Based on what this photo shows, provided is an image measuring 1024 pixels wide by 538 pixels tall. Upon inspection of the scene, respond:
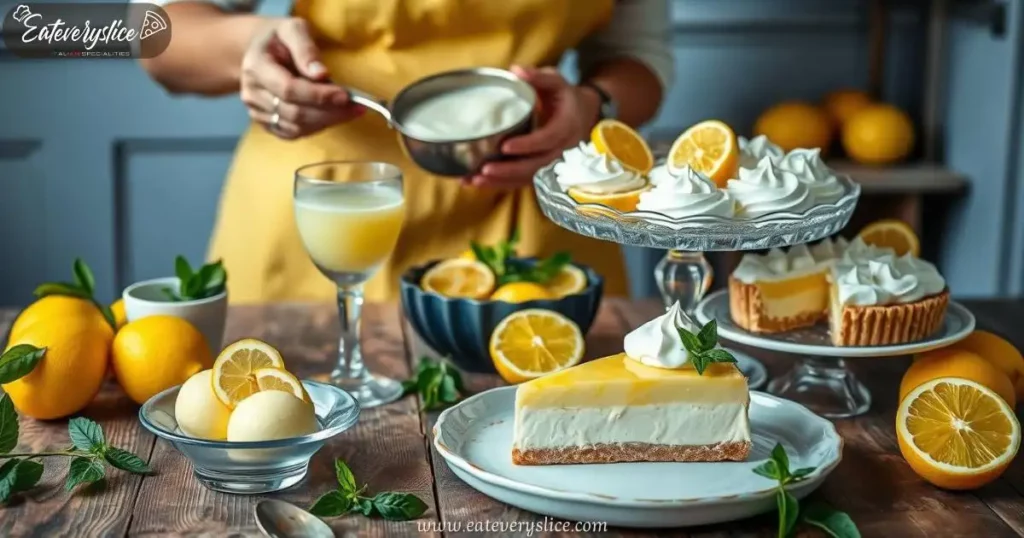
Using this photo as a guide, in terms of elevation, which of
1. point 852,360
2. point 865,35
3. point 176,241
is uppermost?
point 865,35

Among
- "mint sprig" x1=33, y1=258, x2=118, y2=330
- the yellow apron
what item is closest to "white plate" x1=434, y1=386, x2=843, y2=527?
"mint sprig" x1=33, y1=258, x2=118, y2=330

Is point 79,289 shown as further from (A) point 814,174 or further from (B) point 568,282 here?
(A) point 814,174

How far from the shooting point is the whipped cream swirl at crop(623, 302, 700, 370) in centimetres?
107

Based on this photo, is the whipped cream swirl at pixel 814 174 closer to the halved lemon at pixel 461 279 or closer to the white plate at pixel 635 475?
the white plate at pixel 635 475

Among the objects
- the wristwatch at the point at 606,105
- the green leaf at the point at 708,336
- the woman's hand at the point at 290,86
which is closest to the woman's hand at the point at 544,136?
the wristwatch at the point at 606,105

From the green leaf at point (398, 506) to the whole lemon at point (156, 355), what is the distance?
324 mm

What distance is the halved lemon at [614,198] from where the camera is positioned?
127cm

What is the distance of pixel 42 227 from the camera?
2846 mm

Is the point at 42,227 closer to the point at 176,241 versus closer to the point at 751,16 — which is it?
the point at 176,241

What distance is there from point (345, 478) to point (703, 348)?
327mm

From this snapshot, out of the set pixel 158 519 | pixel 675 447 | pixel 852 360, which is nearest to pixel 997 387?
pixel 852 360

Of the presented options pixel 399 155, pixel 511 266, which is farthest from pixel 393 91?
pixel 511 266

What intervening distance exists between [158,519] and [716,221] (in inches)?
22.4

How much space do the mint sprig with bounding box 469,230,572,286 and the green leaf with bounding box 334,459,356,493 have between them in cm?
46
